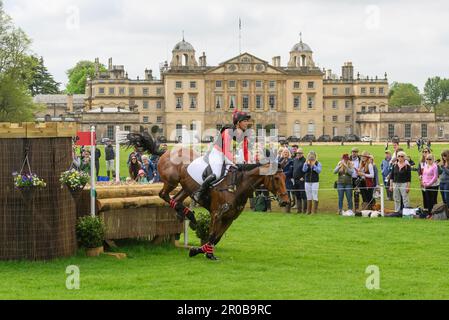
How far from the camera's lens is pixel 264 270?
11.9 metres

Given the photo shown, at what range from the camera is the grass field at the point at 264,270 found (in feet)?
33.0

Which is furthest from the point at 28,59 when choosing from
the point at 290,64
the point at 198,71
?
the point at 290,64

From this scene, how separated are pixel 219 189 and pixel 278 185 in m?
0.87

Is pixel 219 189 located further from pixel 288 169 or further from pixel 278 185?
pixel 288 169

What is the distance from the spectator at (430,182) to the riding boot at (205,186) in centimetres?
873

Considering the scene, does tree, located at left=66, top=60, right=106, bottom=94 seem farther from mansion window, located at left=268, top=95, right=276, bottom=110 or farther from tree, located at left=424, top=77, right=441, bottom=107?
tree, located at left=424, top=77, right=441, bottom=107

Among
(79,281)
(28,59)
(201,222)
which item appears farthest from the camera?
(28,59)

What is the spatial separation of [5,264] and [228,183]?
332 centimetres

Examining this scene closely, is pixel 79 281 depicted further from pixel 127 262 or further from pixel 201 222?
pixel 201 222

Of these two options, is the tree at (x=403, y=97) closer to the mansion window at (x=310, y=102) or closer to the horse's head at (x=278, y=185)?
the mansion window at (x=310, y=102)

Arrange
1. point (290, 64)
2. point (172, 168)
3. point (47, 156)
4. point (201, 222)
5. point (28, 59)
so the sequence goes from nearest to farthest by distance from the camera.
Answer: point (47, 156) < point (172, 168) < point (201, 222) < point (28, 59) < point (290, 64)

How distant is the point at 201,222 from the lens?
46.5ft

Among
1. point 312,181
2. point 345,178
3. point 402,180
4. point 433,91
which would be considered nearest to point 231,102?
point 433,91

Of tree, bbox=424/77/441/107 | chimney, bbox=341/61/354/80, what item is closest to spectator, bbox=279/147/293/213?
chimney, bbox=341/61/354/80
